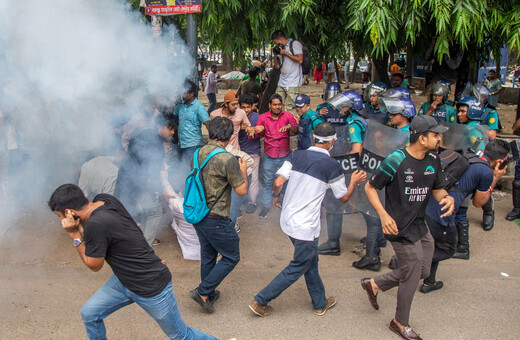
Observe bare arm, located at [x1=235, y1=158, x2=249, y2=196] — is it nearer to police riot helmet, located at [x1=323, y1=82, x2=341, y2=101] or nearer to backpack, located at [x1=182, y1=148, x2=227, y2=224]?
backpack, located at [x1=182, y1=148, x2=227, y2=224]

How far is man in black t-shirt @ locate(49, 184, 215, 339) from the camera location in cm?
279

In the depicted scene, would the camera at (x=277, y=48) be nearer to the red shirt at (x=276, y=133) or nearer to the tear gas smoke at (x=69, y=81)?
the red shirt at (x=276, y=133)

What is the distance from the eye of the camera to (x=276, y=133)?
5.99 m

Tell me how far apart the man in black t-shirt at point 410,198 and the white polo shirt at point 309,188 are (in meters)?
0.31

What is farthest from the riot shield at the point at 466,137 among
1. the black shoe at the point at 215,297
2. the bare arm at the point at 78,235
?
the bare arm at the point at 78,235

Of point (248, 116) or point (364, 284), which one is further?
point (248, 116)

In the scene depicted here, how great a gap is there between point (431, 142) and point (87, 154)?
386 cm

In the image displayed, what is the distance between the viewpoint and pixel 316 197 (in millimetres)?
3697

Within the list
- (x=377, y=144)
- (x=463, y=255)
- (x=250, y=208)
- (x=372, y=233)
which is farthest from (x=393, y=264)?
(x=250, y=208)

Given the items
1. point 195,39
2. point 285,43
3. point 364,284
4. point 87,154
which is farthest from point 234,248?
point 285,43

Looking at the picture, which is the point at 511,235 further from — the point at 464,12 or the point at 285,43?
the point at 285,43

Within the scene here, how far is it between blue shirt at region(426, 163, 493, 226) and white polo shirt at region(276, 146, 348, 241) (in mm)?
1028

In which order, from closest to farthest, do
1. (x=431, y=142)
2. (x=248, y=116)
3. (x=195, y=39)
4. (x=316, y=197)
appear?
1. (x=431, y=142)
2. (x=316, y=197)
3. (x=195, y=39)
4. (x=248, y=116)

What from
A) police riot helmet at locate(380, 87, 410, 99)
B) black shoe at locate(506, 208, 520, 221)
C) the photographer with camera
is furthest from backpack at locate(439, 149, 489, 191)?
the photographer with camera
